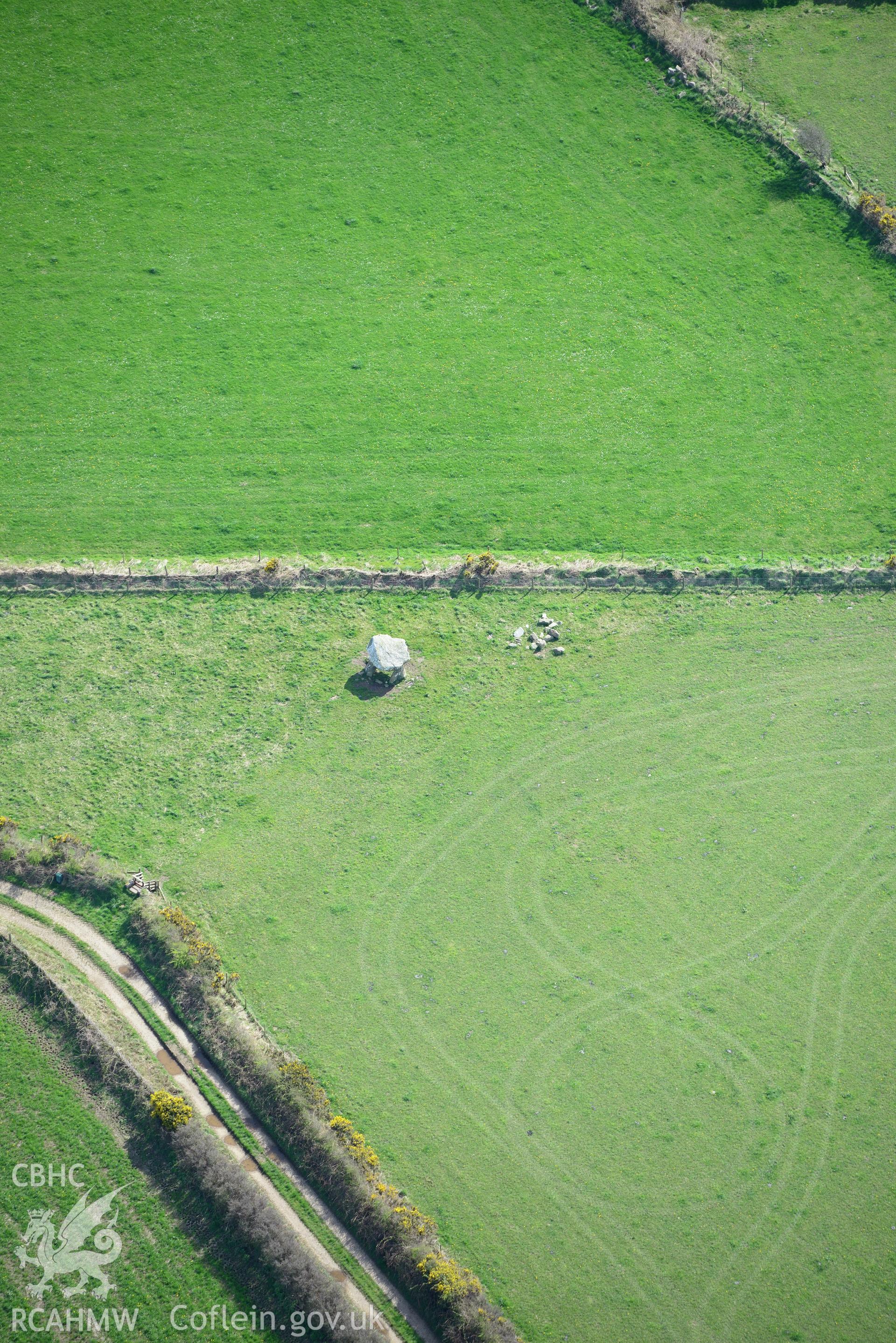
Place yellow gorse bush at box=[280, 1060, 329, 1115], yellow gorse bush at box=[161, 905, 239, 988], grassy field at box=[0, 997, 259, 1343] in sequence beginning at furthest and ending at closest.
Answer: yellow gorse bush at box=[161, 905, 239, 988], yellow gorse bush at box=[280, 1060, 329, 1115], grassy field at box=[0, 997, 259, 1343]

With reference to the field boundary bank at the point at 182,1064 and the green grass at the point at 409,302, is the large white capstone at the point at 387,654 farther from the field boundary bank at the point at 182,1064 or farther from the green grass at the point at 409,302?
the field boundary bank at the point at 182,1064

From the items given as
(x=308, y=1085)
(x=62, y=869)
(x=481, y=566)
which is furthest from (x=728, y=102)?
(x=308, y=1085)

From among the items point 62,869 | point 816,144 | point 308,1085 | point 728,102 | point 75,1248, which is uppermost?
point 728,102

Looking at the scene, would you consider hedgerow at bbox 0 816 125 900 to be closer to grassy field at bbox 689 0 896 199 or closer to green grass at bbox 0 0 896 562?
green grass at bbox 0 0 896 562

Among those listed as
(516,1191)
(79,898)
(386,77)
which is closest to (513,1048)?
(516,1191)

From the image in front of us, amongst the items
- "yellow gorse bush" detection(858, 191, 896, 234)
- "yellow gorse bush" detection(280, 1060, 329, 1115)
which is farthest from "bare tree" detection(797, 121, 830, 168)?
"yellow gorse bush" detection(280, 1060, 329, 1115)

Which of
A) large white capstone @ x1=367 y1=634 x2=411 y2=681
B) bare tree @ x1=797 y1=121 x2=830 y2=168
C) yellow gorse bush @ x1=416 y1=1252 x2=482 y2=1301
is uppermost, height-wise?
bare tree @ x1=797 y1=121 x2=830 y2=168

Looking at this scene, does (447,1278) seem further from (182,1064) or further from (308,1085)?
(182,1064)
